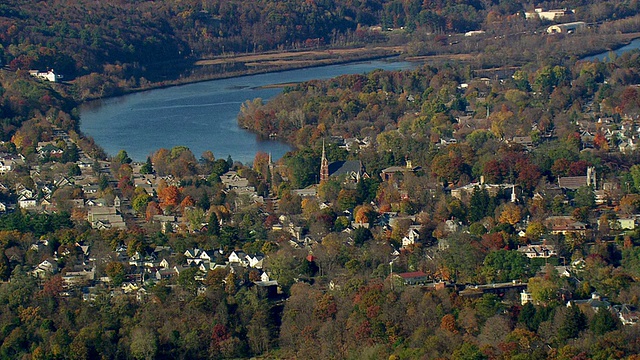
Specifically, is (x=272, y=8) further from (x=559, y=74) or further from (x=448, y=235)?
(x=448, y=235)

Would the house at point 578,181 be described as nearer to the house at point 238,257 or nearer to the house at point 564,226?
the house at point 564,226

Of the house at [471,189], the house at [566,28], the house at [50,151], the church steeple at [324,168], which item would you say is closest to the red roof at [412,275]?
the house at [471,189]

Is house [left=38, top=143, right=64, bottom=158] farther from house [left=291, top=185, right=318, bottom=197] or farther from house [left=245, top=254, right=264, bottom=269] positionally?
house [left=245, top=254, right=264, bottom=269]

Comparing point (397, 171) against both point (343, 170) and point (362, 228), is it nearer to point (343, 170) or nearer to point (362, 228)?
point (343, 170)

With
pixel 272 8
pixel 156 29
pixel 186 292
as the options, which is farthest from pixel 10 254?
pixel 272 8

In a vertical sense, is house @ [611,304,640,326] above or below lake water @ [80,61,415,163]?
above

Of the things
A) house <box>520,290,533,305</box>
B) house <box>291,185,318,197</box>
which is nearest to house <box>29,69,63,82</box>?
house <box>291,185,318,197</box>
